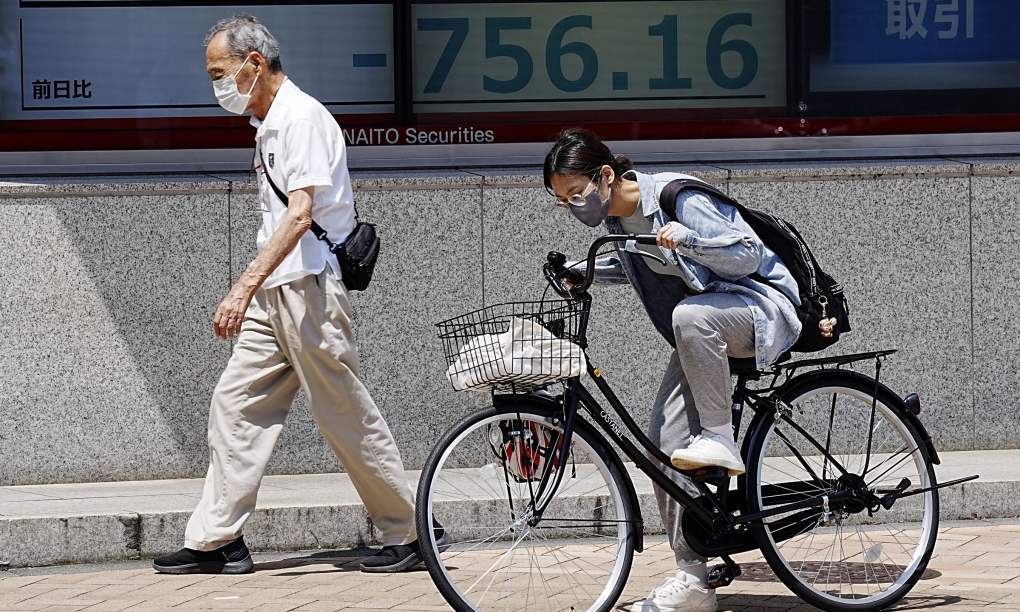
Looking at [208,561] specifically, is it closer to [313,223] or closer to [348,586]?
[348,586]

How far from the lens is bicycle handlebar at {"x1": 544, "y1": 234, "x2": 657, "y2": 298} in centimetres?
422

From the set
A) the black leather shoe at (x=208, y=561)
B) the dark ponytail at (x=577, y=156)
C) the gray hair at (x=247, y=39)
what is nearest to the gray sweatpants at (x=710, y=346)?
the dark ponytail at (x=577, y=156)

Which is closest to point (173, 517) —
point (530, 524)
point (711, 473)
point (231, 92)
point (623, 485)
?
point (231, 92)

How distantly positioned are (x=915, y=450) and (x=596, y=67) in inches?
150

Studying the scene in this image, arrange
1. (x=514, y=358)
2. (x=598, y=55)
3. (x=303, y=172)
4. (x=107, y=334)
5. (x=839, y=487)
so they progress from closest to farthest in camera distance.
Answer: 1. (x=514, y=358)
2. (x=839, y=487)
3. (x=303, y=172)
4. (x=107, y=334)
5. (x=598, y=55)

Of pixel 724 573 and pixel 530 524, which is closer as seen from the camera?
pixel 530 524

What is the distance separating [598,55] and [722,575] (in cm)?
414

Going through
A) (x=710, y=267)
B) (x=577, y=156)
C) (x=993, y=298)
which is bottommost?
(x=993, y=298)

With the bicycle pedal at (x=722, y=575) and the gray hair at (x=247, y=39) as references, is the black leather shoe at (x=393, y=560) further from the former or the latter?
the gray hair at (x=247, y=39)

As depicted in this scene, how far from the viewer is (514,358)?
4086 mm

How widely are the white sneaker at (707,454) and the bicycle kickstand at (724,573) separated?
1.09ft

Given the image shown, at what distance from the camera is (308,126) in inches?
206

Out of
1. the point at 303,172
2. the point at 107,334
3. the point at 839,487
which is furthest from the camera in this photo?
the point at 107,334

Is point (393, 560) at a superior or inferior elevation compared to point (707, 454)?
inferior
